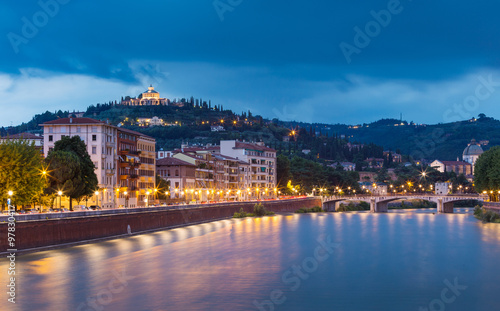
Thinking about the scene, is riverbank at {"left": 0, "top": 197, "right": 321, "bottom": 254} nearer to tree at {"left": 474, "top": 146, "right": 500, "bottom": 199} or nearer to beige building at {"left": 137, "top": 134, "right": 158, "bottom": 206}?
beige building at {"left": 137, "top": 134, "right": 158, "bottom": 206}

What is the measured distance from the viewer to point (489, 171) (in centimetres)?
10200

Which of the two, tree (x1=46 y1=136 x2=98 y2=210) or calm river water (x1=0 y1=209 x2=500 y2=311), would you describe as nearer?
calm river water (x1=0 y1=209 x2=500 y2=311)

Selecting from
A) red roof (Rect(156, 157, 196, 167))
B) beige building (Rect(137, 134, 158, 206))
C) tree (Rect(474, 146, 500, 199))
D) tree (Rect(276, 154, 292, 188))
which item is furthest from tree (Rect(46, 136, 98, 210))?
tree (Rect(276, 154, 292, 188))

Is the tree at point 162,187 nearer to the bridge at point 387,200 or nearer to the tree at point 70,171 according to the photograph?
the tree at point 70,171

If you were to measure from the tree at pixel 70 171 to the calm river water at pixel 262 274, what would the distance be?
8.94m

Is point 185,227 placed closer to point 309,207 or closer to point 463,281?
point 463,281

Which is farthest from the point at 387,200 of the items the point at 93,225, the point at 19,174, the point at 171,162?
the point at 19,174

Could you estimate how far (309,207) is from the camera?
132 metres

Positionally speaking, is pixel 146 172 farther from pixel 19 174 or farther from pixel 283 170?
pixel 283 170

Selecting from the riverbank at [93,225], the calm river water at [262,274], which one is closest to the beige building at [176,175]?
the riverbank at [93,225]

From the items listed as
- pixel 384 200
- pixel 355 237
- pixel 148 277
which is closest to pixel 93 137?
pixel 355 237

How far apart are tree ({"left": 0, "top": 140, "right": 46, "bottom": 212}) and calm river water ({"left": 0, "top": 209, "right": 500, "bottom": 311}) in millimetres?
6827

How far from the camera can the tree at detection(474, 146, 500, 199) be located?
323 ft

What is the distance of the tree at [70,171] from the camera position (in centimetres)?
6519
